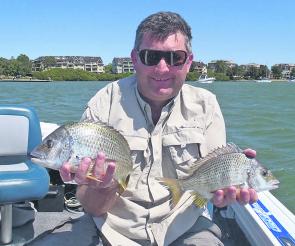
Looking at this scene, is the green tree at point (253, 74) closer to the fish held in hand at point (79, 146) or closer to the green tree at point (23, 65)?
the green tree at point (23, 65)

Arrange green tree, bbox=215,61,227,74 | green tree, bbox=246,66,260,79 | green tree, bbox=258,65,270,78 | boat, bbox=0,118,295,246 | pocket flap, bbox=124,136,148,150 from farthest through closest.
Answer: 1. green tree, bbox=246,66,260,79
2. green tree, bbox=258,65,270,78
3. green tree, bbox=215,61,227,74
4. boat, bbox=0,118,295,246
5. pocket flap, bbox=124,136,148,150

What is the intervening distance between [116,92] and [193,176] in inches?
30.4

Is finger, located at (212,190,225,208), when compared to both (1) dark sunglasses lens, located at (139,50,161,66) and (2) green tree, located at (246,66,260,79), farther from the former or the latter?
(2) green tree, located at (246,66,260,79)

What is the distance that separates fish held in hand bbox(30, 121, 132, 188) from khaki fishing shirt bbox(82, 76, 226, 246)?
0.39m

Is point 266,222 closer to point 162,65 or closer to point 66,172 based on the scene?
point 162,65

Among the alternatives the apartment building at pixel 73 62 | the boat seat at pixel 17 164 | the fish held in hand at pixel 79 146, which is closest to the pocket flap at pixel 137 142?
the fish held in hand at pixel 79 146

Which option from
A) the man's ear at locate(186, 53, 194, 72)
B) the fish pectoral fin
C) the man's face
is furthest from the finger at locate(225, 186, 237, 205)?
the man's ear at locate(186, 53, 194, 72)

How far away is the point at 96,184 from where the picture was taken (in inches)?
99.3

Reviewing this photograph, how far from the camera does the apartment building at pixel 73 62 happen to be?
12162 centimetres

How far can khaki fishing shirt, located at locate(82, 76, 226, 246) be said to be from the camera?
2.78m

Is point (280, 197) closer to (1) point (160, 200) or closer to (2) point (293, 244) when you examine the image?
(2) point (293, 244)

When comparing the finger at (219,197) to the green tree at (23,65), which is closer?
the finger at (219,197)

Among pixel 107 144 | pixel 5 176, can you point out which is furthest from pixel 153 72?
pixel 5 176

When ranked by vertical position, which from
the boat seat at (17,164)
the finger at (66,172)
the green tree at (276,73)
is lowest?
the green tree at (276,73)
